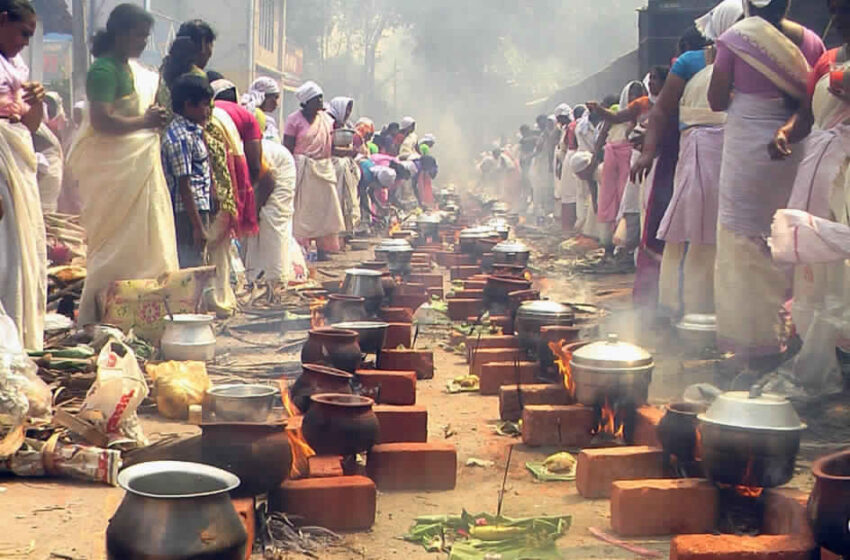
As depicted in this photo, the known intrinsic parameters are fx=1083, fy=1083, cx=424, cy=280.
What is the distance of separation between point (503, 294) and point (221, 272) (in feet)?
6.64

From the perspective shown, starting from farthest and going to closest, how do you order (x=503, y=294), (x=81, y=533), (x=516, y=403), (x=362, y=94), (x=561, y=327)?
(x=362, y=94) → (x=503, y=294) → (x=561, y=327) → (x=516, y=403) → (x=81, y=533)

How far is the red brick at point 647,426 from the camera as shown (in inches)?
164

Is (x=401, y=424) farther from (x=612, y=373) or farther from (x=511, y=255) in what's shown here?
(x=511, y=255)

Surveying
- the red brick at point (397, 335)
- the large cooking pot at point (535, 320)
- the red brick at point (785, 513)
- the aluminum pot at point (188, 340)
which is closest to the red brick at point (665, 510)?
the red brick at point (785, 513)

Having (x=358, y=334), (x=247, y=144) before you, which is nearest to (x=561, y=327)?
(x=358, y=334)

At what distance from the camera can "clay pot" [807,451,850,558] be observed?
9.05 feet

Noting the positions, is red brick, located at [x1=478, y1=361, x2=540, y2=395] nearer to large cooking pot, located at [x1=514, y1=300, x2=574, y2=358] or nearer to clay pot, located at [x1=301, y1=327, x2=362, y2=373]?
large cooking pot, located at [x1=514, y1=300, x2=574, y2=358]

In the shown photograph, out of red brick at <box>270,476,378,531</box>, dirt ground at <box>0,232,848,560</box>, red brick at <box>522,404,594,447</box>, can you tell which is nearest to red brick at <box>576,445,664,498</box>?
dirt ground at <box>0,232,848,560</box>

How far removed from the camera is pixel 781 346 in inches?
216

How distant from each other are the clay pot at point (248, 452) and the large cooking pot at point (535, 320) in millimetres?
2403

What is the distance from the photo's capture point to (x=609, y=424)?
452 cm

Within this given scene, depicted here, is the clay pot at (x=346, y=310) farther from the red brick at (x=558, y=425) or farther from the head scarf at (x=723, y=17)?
the head scarf at (x=723, y=17)

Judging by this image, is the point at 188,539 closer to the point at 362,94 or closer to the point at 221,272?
the point at 221,272

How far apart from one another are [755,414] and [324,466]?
1441 millimetres
